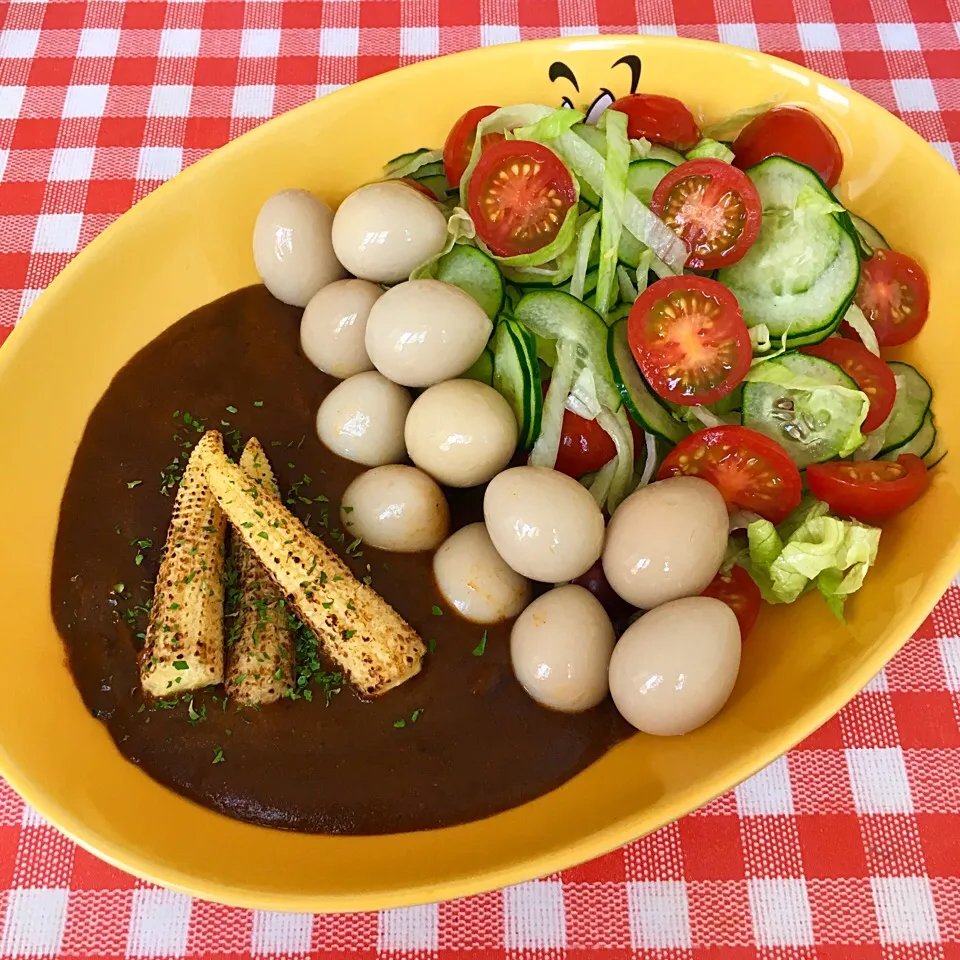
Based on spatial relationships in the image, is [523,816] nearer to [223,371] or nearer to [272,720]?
[272,720]

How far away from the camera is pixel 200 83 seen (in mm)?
2262

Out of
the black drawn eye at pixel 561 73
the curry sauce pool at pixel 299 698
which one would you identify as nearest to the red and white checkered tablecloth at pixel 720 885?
the curry sauce pool at pixel 299 698

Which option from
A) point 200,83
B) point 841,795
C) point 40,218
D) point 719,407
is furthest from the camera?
point 200,83

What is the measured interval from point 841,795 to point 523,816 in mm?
590

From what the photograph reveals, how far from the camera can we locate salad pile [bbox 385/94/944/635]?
4.76 feet

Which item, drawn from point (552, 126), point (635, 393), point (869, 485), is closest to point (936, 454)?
point (869, 485)

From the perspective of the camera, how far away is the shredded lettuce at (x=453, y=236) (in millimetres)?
1649

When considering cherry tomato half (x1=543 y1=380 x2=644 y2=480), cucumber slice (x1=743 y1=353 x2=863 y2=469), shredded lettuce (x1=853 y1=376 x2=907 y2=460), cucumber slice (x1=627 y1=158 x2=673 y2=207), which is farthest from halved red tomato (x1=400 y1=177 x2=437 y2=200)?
shredded lettuce (x1=853 y1=376 x2=907 y2=460)

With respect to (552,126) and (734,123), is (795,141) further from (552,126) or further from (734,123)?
(552,126)

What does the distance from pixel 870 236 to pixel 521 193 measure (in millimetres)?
704

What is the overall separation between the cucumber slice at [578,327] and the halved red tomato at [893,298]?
499mm

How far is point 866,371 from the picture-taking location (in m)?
1.53

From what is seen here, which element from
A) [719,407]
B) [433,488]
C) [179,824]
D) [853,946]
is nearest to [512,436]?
[433,488]

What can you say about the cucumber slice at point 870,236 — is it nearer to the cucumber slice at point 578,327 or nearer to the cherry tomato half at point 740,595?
the cucumber slice at point 578,327
